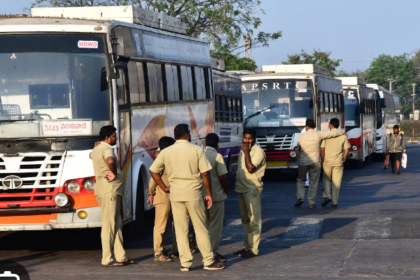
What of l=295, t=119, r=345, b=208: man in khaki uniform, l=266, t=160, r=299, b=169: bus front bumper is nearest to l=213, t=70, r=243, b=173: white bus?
l=266, t=160, r=299, b=169: bus front bumper

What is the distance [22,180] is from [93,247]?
181cm

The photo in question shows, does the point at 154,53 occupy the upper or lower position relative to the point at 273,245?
upper

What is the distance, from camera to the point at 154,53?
13969 mm

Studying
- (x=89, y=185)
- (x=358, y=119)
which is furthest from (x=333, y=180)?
(x=358, y=119)

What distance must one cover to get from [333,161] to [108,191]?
7.74 m

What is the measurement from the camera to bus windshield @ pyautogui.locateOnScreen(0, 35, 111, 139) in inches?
430

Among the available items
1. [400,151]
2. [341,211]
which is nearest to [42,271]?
[341,211]

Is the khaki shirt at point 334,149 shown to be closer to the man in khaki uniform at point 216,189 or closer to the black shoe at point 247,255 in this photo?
the black shoe at point 247,255

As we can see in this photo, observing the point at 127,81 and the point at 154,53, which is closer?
the point at 127,81

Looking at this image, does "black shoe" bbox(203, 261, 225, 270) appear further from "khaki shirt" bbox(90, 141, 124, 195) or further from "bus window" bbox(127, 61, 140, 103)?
"bus window" bbox(127, 61, 140, 103)

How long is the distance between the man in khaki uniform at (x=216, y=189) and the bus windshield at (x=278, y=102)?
14.2 metres

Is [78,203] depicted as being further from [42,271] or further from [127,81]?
[127,81]

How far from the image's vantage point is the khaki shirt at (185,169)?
31.8 feet

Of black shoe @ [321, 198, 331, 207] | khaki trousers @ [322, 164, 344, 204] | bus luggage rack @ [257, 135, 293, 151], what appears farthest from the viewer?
bus luggage rack @ [257, 135, 293, 151]
